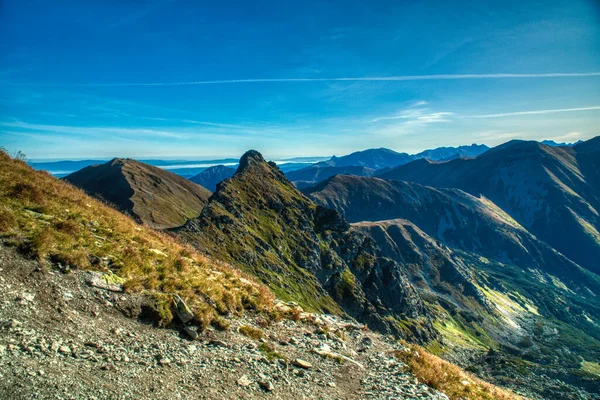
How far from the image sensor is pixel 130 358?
11812mm

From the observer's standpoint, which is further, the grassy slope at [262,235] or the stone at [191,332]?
the grassy slope at [262,235]

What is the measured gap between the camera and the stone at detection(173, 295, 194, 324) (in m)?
15.1

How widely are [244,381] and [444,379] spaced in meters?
10.5

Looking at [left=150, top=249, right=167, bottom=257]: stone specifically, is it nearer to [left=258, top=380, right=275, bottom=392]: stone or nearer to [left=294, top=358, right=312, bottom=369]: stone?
[left=294, top=358, right=312, bottom=369]: stone

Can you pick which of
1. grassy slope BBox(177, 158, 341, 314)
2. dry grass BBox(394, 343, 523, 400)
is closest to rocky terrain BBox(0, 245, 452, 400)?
dry grass BBox(394, 343, 523, 400)

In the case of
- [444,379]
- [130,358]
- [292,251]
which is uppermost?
[130,358]

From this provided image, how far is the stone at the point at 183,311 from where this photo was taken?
49.4 feet

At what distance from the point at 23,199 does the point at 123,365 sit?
1141 centimetres

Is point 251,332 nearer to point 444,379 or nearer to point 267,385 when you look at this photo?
point 267,385

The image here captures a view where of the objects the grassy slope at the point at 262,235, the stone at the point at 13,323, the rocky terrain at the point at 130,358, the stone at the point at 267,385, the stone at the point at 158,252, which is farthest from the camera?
the grassy slope at the point at 262,235

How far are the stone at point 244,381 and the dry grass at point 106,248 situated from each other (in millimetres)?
3454

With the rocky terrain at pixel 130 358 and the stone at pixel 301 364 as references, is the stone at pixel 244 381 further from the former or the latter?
the stone at pixel 301 364

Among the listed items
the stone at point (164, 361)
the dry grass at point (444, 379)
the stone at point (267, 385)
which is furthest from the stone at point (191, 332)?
the dry grass at point (444, 379)

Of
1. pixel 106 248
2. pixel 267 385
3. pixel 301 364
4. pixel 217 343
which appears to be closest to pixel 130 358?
pixel 217 343
